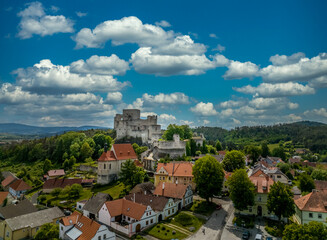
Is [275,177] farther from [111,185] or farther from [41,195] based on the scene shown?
[41,195]

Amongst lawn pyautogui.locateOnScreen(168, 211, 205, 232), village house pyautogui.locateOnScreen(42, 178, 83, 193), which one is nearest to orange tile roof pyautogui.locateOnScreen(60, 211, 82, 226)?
lawn pyautogui.locateOnScreen(168, 211, 205, 232)

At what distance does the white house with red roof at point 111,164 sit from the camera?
226 ft

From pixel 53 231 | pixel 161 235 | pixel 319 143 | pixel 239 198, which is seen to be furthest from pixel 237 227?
pixel 319 143

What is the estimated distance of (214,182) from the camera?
170ft

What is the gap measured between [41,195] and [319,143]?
566 ft

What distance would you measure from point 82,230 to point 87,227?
2.65 ft

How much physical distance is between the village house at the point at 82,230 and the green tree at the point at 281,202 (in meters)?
25.7

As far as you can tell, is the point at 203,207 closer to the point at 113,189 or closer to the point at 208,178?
the point at 208,178

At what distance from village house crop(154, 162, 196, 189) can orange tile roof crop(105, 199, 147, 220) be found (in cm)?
1573

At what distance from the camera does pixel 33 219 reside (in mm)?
45938

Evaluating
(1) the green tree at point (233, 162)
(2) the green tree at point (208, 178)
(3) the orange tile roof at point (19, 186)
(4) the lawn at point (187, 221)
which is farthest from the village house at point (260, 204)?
(3) the orange tile roof at point (19, 186)

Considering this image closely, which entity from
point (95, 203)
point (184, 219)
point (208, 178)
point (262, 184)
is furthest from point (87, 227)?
point (262, 184)

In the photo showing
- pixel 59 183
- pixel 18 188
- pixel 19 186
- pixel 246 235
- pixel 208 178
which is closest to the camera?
pixel 246 235

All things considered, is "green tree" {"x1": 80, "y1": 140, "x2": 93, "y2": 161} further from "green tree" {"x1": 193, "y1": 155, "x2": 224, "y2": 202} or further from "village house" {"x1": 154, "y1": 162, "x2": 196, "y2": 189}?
"green tree" {"x1": 193, "y1": 155, "x2": 224, "y2": 202}
